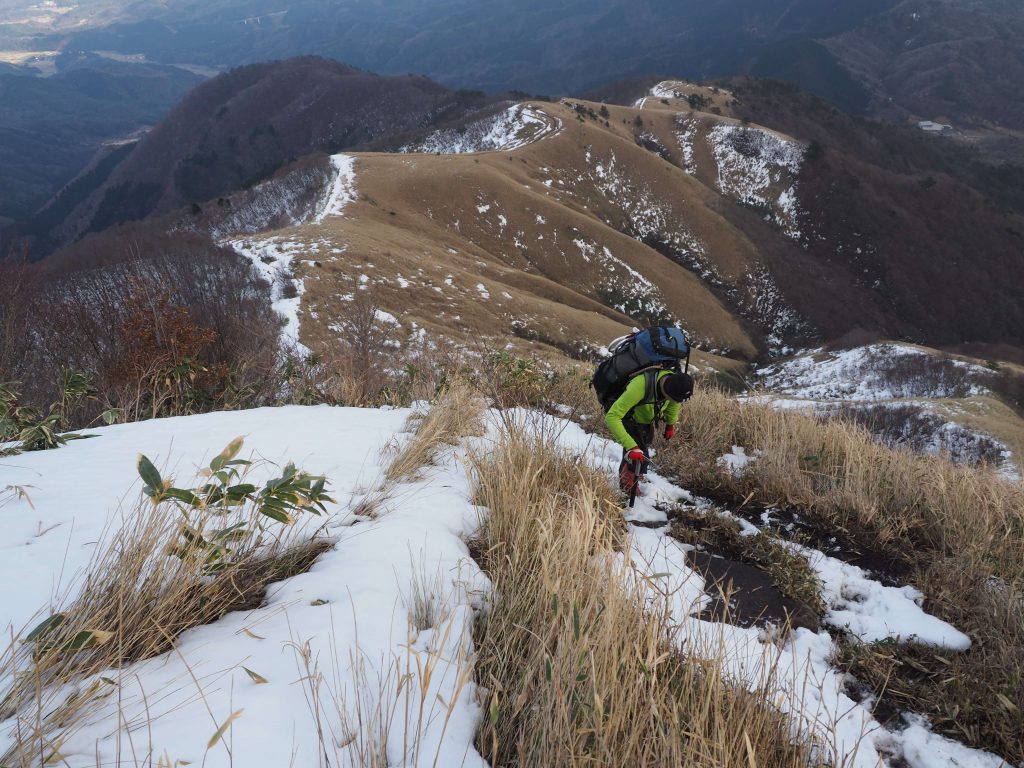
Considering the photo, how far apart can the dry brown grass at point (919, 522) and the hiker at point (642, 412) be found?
1.21 feet

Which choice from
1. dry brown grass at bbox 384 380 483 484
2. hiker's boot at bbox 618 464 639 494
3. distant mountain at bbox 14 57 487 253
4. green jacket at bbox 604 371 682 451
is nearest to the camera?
dry brown grass at bbox 384 380 483 484

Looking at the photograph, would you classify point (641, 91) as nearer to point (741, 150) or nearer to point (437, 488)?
point (741, 150)

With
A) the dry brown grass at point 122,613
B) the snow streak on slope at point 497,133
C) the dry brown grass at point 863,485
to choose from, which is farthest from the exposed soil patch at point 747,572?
the snow streak on slope at point 497,133

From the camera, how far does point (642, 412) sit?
151 inches

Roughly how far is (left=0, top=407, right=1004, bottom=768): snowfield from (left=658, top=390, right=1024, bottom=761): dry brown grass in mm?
135

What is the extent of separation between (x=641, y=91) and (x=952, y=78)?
5941 inches

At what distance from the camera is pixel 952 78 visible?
597 ft

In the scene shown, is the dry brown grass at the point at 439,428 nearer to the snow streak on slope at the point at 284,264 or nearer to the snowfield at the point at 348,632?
the snowfield at the point at 348,632

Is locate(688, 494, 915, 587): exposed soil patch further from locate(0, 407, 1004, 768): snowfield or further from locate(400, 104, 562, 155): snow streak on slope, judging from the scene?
A: locate(400, 104, 562, 155): snow streak on slope

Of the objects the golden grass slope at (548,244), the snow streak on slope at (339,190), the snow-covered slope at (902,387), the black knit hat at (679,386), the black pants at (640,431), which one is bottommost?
the snow-covered slope at (902,387)

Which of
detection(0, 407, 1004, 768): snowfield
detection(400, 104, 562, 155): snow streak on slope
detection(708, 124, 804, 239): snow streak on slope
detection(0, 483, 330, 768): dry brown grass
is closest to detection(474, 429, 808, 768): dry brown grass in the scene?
detection(0, 407, 1004, 768): snowfield

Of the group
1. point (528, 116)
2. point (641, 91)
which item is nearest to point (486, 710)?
point (528, 116)

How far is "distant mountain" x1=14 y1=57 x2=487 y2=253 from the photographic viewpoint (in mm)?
130750

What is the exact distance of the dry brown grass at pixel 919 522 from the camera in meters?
1.99
